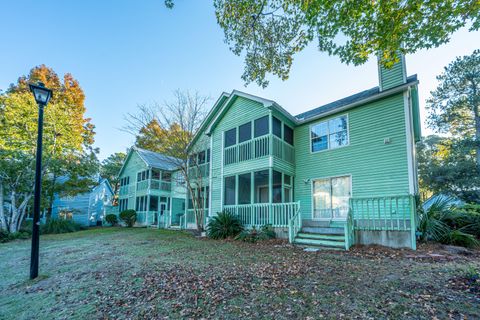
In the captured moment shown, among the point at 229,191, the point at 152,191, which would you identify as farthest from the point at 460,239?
the point at 152,191

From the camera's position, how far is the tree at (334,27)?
516 centimetres

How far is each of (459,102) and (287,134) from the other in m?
16.9

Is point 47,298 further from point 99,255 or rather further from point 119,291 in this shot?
point 99,255

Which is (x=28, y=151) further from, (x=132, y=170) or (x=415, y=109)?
(x=415, y=109)

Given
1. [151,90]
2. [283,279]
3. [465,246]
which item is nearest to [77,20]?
[151,90]

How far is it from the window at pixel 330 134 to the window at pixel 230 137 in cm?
421

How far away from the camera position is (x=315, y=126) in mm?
11867

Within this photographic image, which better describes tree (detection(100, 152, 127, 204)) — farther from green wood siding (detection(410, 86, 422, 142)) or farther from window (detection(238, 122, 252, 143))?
green wood siding (detection(410, 86, 422, 142))

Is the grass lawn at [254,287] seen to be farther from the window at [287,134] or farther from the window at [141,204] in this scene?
the window at [141,204]

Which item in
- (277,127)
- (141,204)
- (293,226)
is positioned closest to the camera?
(293,226)

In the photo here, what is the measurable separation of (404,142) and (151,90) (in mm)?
12794

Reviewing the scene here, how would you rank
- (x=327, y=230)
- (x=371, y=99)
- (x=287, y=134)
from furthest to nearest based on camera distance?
1. (x=287, y=134)
2. (x=371, y=99)
3. (x=327, y=230)

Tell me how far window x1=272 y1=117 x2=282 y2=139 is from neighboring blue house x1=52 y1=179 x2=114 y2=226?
72.0 feet

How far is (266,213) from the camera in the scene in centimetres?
1064
